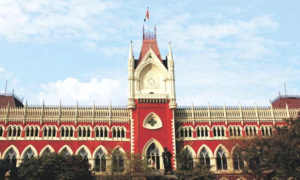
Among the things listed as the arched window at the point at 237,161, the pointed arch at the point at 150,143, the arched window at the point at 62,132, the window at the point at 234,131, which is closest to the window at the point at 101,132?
the arched window at the point at 62,132

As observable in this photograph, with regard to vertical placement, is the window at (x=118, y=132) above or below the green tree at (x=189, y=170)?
above

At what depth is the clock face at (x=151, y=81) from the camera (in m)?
58.0

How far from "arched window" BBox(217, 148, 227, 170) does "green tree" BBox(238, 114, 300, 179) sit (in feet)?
18.0

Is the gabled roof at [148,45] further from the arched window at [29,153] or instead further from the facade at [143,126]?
the arched window at [29,153]

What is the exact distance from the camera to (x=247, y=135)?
5612 cm

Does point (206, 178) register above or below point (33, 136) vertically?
below

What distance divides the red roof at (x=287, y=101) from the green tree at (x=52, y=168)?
37.6 meters


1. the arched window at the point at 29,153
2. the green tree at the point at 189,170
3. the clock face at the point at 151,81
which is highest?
the clock face at the point at 151,81

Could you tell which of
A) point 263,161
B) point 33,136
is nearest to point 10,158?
point 33,136

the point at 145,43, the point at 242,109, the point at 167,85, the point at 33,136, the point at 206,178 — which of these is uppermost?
the point at 145,43

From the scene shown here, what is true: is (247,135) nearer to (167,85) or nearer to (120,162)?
(167,85)

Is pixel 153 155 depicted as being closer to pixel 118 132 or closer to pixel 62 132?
pixel 118 132

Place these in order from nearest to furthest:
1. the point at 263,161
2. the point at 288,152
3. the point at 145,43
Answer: the point at 288,152, the point at 263,161, the point at 145,43

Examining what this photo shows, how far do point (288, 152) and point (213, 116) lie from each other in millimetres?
15320
